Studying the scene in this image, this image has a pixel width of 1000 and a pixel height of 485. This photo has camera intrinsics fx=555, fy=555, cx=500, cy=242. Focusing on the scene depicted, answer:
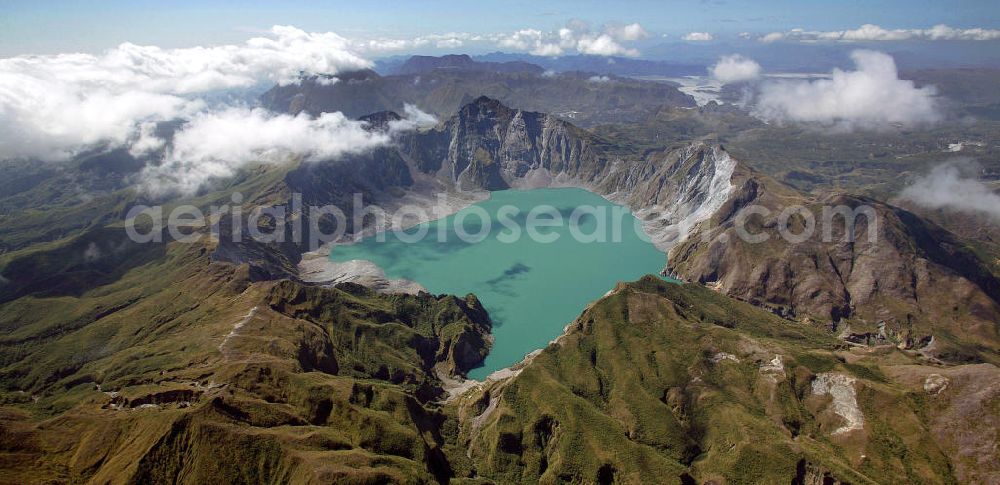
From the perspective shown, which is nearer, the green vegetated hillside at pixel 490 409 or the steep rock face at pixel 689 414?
the green vegetated hillside at pixel 490 409

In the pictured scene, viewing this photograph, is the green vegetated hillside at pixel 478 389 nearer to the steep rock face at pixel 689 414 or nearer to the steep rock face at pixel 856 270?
the steep rock face at pixel 689 414

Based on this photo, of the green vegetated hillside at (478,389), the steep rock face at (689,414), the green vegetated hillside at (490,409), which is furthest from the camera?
the steep rock face at (689,414)

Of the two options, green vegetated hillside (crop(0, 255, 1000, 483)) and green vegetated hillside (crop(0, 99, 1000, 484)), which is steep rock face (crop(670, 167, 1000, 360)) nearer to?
green vegetated hillside (crop(0, 99, 1000, 484))

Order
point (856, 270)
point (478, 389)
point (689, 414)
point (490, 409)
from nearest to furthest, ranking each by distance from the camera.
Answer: point (689, 414)
point (490, 409)
point (478, 389)
point (856, 270)

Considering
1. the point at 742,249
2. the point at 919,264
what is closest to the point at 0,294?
the point at 742,249

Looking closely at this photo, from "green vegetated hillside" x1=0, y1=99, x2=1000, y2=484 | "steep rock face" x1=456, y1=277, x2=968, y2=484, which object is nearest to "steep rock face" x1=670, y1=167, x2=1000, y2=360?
"green vegetated hillside" x1=0, y1=99, x2=1000, y2=484

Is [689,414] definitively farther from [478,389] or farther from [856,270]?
[856,270]

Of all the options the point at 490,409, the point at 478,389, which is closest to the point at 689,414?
the point at 490,409

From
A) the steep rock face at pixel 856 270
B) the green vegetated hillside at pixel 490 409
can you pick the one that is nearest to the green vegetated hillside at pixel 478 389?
the green vegetated hillside at pixel 490 409

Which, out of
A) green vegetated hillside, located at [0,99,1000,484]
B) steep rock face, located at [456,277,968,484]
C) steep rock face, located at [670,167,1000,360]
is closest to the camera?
green vegetated hillside, located at [0,99,1000,484]

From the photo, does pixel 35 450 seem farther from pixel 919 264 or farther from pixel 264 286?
pixel 919 264

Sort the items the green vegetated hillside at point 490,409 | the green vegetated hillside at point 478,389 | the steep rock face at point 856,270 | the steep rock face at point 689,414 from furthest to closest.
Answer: the steep rock face at point 856,270, the steep rock face at point 689,414, the green vegetated hillside at point 478,389, the green vegetated hillside at point 490,409
